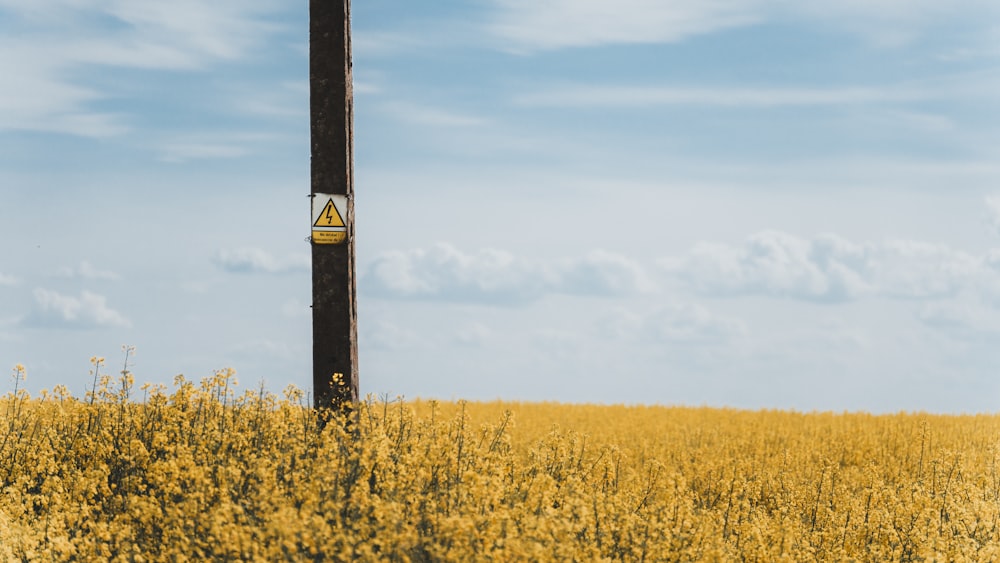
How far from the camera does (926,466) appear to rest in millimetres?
14367

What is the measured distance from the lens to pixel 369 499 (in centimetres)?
582

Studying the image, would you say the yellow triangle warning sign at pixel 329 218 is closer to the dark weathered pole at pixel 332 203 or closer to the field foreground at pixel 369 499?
the dark weathered pole at pixel 332 203

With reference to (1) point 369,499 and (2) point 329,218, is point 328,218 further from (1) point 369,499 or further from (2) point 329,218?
(1) point 369,499

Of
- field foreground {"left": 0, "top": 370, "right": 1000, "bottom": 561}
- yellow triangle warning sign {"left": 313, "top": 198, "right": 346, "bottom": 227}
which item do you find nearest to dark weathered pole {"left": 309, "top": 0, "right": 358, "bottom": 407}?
yellow triangle warning sign {"left": 313, "top": 198, "right": 346, "bottom": 227}

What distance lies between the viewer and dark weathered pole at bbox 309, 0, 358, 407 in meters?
8.23

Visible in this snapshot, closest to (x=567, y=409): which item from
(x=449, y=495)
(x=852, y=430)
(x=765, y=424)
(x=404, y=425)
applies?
(x=765, y=424)

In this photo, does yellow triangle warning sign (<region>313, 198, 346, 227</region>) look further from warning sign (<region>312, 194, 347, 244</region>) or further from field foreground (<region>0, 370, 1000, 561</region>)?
field foreground (<region>0, 370, 1000, 561</region>)

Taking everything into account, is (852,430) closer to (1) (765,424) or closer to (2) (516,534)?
(1) (765,424)

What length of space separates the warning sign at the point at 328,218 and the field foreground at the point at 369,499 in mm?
1361

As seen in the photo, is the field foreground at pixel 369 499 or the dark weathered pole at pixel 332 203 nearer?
the field foreground at pixel 369 499

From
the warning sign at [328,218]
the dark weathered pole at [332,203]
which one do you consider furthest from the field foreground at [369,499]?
the warning sign at [328,218]

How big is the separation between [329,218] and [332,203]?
0.14m

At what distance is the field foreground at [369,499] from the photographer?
5.47m

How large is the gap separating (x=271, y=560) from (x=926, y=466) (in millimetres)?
11978
